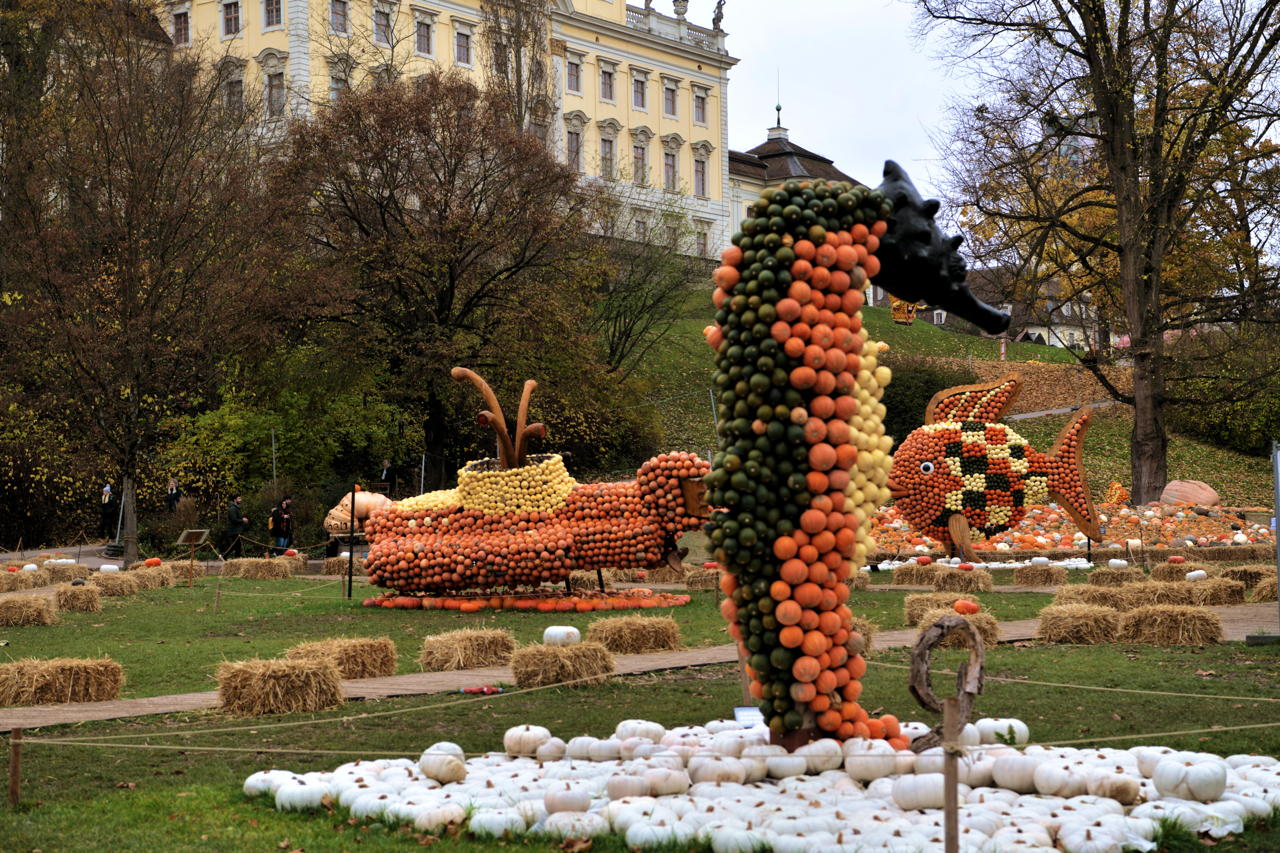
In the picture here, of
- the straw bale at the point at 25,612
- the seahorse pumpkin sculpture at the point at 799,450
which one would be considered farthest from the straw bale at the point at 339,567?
the seahorse pumpkin sculpture at the point at 799,450

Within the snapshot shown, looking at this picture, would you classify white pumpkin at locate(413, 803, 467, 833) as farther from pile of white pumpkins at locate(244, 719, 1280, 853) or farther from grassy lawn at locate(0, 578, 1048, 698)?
grassy lawn at locate(0, 578, 1048, 698)

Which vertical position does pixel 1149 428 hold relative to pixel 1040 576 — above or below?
above

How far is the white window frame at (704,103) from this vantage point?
8506 centimetres

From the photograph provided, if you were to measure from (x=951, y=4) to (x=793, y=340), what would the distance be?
27.5m

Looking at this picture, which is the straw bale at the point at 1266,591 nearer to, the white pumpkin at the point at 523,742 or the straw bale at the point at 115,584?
the white pumpkin at the point at 523,742

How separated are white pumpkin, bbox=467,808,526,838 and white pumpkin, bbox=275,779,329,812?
105 cm

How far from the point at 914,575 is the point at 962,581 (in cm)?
181

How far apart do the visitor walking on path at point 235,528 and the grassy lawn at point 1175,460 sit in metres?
23.4

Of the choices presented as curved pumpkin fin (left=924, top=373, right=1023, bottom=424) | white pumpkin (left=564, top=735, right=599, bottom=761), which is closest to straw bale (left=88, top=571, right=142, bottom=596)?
curved pumpkin fin (left=924, top=373, right=1023, bottom=424)

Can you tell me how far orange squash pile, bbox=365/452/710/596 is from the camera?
60.7 ft

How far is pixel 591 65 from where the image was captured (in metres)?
79.2

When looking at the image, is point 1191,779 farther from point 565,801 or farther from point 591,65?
point 591,65

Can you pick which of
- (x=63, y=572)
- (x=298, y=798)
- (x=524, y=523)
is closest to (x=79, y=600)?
(x=63, y=572)

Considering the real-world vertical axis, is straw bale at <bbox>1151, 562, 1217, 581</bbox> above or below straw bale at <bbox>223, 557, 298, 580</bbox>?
above
